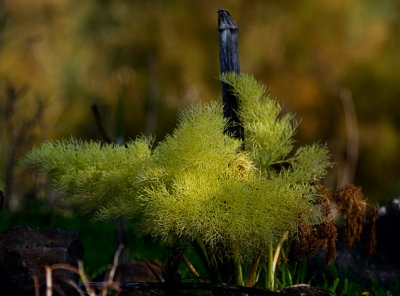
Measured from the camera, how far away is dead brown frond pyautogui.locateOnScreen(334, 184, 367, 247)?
3307 millimetres

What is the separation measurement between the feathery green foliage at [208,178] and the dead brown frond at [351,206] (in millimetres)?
153

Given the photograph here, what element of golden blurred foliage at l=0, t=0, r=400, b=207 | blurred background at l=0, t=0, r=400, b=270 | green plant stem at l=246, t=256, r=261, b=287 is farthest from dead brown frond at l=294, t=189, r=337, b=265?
golden blurred foliage at l=0, t=0, r=400, b=207

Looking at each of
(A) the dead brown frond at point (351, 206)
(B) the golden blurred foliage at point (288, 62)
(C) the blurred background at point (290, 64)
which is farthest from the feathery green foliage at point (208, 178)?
(B) the golden blurred foliage at point (288, 62)

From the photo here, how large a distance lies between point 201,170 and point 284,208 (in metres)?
0.40

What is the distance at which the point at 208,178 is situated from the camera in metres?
2.92

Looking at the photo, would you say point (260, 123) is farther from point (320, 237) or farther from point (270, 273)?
point (270, 273)

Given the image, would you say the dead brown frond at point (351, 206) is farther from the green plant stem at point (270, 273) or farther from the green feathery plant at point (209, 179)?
the green plant stem at point (270, 273)

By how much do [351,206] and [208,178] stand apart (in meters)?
0.83

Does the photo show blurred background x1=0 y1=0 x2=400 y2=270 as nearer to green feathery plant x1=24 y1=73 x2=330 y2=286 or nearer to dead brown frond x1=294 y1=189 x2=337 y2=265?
green feathery plant x1=24 y1=73 x2=330 y2=286

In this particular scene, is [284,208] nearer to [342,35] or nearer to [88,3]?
[342,35]

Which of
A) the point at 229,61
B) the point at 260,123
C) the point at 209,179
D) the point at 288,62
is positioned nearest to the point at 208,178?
the point at 209,179

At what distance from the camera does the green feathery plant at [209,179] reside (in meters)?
2.83

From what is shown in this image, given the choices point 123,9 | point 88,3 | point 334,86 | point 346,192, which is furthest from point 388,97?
point 346,192

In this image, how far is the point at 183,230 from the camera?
295 centimetres
